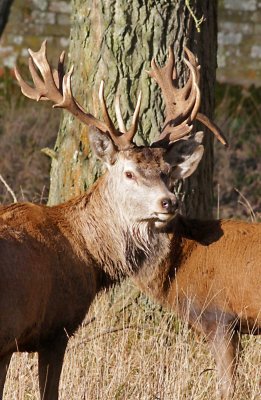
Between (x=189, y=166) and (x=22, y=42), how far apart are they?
12.0 meters

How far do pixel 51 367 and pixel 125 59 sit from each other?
9.05 feet

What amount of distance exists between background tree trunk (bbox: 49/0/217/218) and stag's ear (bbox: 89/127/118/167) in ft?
2.92

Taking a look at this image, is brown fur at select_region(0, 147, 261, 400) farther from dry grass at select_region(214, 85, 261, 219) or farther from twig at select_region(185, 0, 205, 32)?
dry grass at select_region(214, 85, 261, 219)

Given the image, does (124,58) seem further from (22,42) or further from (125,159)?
(22,42)

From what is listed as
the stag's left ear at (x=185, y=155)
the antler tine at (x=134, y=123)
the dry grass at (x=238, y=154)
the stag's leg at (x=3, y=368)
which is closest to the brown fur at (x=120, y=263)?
the stag's leg at (x=3, y=368)

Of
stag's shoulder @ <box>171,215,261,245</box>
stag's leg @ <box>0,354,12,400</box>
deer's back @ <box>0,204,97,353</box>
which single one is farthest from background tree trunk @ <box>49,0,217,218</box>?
stag's leg @ <box>0,354,12,400</box>

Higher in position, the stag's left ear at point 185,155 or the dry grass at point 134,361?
the stag's left ear at point 185,155

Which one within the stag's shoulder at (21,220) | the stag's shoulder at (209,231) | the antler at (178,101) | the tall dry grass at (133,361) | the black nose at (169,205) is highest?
the antler at (178,101)

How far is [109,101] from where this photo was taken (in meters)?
8.55

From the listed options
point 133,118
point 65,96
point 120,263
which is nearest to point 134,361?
point 120,263

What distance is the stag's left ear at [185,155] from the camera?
780 cm

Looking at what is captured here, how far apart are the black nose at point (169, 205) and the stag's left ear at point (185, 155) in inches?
24.9

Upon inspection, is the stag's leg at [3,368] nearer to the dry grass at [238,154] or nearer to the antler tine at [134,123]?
the antler tine at [134,123]

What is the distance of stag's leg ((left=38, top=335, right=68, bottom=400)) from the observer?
684cm
